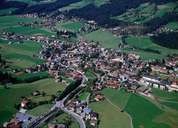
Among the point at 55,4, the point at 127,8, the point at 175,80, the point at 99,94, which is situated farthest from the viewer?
the point at 55,4

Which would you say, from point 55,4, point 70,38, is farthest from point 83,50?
point 55,4

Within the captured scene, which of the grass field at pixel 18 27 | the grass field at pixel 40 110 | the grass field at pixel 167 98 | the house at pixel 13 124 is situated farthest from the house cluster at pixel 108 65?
the house at pixel 13 124

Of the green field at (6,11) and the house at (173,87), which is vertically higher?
the green field at (6,11)

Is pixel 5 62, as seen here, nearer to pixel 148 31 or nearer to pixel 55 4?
pixel 148 31

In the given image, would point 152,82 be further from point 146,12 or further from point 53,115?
point 146,12

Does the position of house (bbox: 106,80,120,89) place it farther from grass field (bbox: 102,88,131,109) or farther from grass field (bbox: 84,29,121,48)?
grass field (bbox: 84,29,121,48)

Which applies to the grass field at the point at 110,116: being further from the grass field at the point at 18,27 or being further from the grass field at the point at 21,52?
the grass field at the point at 18,27

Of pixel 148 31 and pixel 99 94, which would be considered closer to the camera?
pixel 99 94
